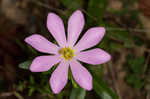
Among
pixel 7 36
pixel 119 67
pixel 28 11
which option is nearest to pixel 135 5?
pixel 119 67

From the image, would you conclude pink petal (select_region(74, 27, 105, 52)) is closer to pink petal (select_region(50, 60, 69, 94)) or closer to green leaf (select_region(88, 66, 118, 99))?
pink petal (select_region(50, 60, 69, 94))

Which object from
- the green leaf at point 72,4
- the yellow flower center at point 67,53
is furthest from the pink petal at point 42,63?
the green leaf at point 72,4

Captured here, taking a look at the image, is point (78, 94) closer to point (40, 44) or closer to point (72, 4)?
point (40, 44)

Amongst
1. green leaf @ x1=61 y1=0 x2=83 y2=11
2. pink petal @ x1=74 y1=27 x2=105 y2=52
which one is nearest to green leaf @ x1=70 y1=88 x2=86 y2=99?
pink petal @ x1=74 y1=27 x2=105 y2=52

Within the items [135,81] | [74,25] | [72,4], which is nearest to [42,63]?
[74,25]

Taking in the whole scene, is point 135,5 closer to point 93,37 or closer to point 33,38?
point 93,37

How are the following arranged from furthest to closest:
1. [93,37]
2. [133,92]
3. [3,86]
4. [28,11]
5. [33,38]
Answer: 1. [28,11]
2. [133,92]
3. [3,86]
4. [93,37]
5. [33,38]
